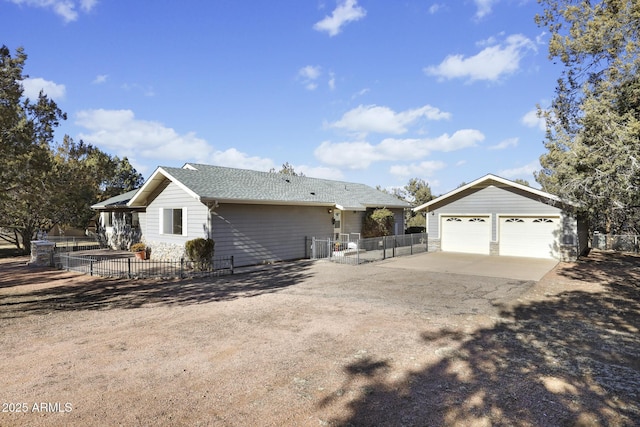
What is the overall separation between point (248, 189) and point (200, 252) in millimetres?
4469

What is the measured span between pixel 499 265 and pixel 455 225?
597cm

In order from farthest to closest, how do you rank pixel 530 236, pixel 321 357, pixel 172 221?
pixel 530 236
pixel 172 221
pixel 321 357

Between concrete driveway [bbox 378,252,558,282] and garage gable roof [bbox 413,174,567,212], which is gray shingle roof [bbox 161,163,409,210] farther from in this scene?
concrete driveway [bbox 378,252,558,282]

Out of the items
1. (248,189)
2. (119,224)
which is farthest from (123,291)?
(119,224)

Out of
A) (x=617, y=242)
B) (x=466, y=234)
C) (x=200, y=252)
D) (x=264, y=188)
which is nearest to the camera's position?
(x=200, y=252)

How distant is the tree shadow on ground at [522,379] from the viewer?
4.23 m

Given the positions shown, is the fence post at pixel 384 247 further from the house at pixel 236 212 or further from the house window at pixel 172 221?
the house window at pixel 172 221

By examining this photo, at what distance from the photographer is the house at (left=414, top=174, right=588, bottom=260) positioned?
18.9 meters

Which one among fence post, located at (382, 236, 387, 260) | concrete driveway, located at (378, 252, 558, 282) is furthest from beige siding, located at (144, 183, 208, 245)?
fence post, located at (382, 236, 387, 260)

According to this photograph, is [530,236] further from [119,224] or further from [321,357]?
[119,224]

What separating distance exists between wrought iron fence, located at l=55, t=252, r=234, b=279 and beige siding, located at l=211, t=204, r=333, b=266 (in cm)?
87

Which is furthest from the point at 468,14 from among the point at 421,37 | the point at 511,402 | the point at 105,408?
the point at 105,408

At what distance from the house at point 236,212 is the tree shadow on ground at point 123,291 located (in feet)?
8.35

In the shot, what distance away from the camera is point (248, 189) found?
17.7m
